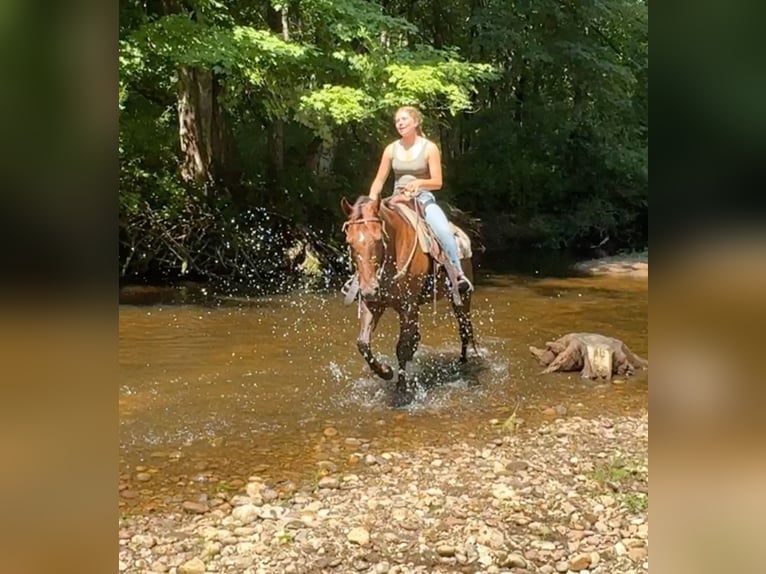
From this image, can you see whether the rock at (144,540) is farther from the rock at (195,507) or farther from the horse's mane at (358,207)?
the horse's mane at (358,207)

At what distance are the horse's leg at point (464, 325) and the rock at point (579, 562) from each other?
2.54 ft

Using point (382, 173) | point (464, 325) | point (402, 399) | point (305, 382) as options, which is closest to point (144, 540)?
point (305, 382)

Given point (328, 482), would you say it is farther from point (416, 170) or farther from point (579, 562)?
point (416, 170)

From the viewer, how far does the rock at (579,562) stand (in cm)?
192

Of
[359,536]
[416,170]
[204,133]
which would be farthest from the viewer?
[204,133]

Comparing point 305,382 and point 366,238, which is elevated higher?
point 366,238

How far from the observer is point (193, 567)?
188cm

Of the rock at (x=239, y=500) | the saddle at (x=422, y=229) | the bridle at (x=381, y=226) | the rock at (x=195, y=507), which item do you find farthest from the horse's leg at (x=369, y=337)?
the rock at (x=195, y=507)

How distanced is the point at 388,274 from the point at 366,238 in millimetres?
159

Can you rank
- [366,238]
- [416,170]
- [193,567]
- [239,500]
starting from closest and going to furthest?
1. [193,567]
2. [239,500]
3. [366,238]
4. [416,170]

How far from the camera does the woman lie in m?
2.46

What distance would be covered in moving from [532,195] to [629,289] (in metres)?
0.52

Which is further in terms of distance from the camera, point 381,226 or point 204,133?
point 204,133
